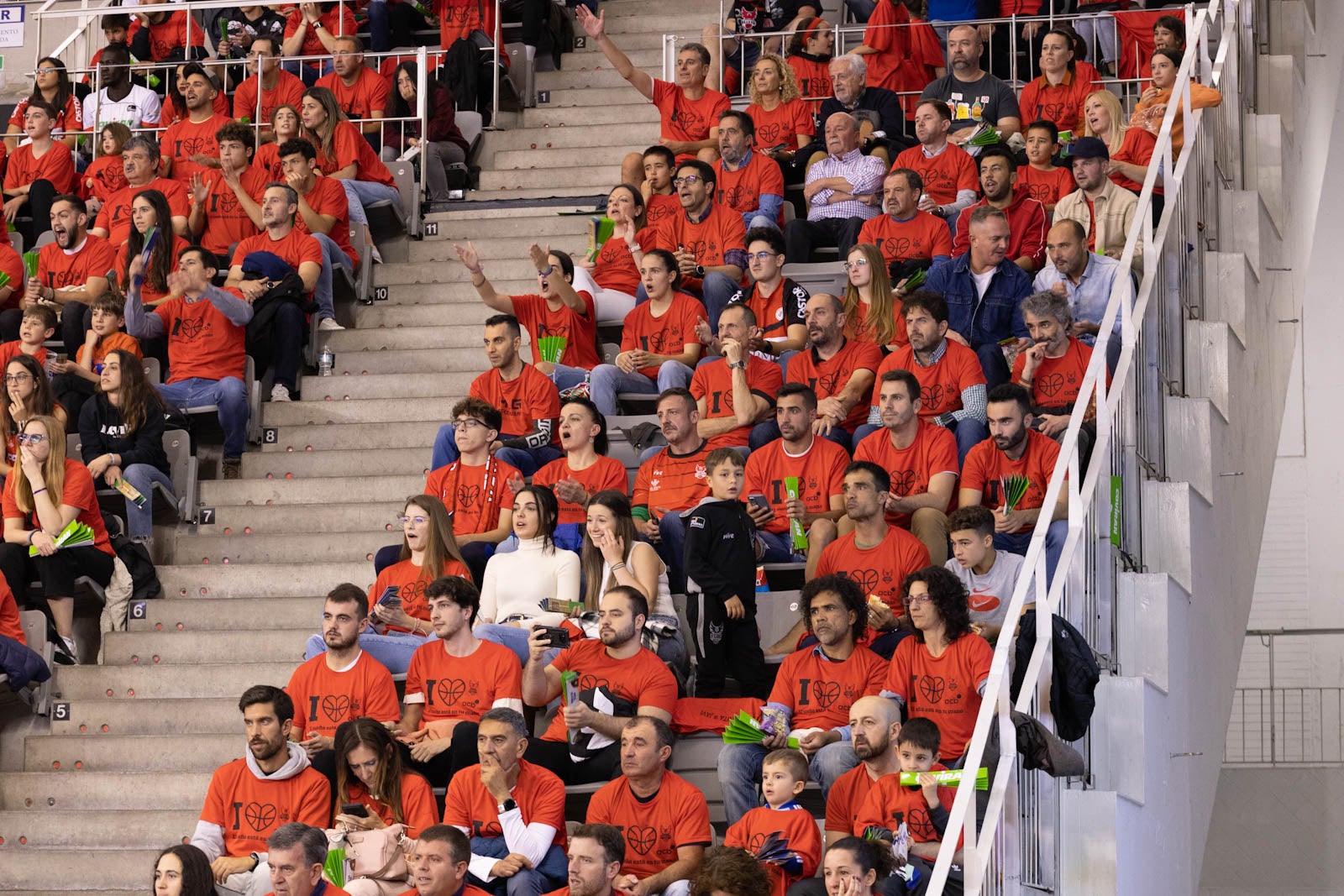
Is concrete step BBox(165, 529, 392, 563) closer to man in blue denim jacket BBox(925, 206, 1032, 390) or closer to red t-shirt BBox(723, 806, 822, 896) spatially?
man in blue denim jacket BBox(925, 206, 1032, 390)

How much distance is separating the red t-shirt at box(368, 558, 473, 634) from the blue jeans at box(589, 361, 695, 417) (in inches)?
50.5

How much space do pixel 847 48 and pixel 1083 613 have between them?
664cm

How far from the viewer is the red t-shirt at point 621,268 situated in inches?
380

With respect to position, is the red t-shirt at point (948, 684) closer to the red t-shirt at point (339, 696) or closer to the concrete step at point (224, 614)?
the red t-shirt at point (339, 696)

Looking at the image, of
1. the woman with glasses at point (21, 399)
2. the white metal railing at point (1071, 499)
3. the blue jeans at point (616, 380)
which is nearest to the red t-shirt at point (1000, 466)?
the white metal railing at point (1071, 499)

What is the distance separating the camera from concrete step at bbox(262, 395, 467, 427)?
9.27 metres

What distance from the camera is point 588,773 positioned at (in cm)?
671

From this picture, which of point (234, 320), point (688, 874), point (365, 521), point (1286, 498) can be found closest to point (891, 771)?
point (688, 874)

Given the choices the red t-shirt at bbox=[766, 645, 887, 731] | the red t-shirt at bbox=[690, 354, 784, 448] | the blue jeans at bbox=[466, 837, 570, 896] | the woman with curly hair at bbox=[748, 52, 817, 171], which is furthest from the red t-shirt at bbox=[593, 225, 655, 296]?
the blue jeans at bbox=[466, 837, 570, 896]

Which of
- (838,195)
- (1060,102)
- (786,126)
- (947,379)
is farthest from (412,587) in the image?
(1060,102)

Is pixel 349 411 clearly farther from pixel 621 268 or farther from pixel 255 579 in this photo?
pixel 621 268

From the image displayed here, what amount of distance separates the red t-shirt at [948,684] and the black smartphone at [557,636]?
1207mm

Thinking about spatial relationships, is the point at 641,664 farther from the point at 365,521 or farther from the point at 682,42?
the point at 682,42

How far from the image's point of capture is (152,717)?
776 centimetres
